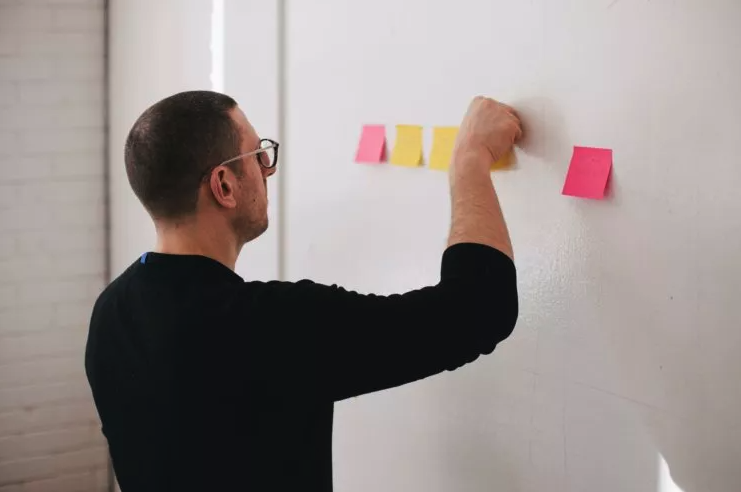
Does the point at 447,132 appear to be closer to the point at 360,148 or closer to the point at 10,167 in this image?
the point at 360,148

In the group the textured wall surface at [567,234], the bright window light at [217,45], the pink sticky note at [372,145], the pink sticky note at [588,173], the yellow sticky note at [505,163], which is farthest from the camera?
the bright window light at [217,45]

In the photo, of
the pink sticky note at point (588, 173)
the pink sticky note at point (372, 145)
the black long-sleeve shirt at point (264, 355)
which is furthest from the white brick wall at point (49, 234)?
the pink sticky note at point (588, 173)

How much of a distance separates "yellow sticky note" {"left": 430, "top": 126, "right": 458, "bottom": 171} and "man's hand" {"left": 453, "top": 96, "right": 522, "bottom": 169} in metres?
0.14

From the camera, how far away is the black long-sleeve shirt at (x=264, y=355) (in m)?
1.03

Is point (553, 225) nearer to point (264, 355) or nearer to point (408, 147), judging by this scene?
point (408, 147)

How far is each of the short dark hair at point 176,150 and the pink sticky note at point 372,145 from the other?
43 cm

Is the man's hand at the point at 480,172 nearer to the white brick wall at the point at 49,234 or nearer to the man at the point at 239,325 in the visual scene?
the man at the point at 239,325

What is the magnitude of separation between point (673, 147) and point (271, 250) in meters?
1.09

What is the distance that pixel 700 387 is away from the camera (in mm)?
1031

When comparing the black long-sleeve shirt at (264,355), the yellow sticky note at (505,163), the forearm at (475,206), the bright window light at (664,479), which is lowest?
the bright window light at (664,479)

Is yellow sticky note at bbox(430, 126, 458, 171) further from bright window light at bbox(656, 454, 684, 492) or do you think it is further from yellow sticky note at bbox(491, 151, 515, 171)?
bright window light at bbox(656, 454, 684, 492)

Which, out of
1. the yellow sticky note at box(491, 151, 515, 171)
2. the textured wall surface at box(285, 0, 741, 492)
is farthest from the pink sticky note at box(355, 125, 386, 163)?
the yellow sticky note at box(491, 151, 515, 171)

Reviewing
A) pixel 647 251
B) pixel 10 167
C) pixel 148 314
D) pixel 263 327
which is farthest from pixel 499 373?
pixel 10 167

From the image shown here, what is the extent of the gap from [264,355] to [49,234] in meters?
2.04
